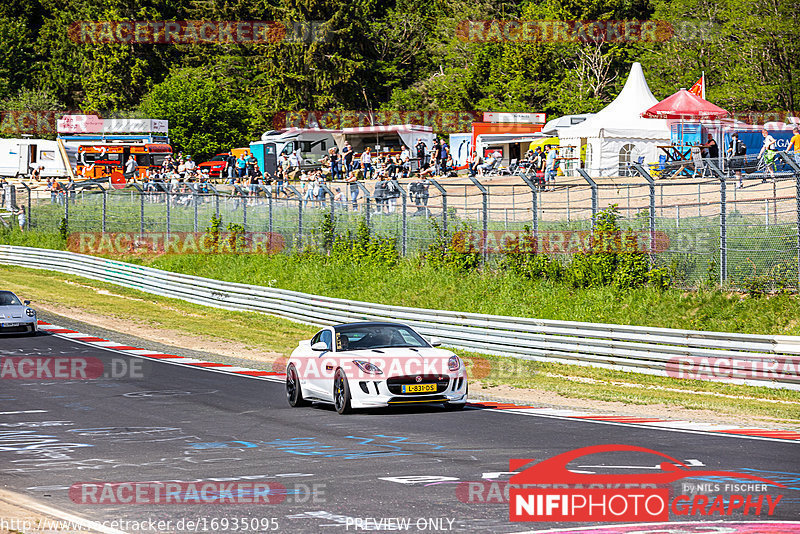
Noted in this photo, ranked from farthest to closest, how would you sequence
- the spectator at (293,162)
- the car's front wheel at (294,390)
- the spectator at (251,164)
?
the spectator at (293,162) → the spectator at (251,164) → the car's front wheel at (294,390)

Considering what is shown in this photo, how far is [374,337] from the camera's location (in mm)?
15211

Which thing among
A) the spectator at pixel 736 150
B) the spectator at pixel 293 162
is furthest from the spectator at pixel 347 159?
the spectator at pixel 736 150

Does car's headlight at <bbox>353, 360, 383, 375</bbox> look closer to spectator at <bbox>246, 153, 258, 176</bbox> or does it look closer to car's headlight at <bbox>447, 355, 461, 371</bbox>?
car's headlight at <bbox>447, 355, 461, 371</bbox>

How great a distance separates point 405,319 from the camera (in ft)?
81.0

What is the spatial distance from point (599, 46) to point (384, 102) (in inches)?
816

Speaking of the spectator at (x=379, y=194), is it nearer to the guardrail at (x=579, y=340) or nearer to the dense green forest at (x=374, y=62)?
the guardrail at (x=579, y=340)

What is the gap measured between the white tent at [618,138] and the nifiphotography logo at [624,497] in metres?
32.8

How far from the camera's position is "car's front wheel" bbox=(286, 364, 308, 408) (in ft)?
51.1

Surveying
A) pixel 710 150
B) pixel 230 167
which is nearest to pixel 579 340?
pixel 710 150

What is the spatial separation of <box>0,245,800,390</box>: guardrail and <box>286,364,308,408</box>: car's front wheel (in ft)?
23.3

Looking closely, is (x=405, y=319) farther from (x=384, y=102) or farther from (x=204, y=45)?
(x=204, y=45)

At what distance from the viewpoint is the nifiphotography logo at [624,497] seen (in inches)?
317

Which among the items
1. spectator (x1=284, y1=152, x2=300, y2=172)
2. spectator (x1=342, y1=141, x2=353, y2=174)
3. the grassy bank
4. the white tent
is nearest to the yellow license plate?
the grassy bank

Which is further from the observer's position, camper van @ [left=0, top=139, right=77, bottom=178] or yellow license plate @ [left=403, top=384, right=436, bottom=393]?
camper van @ [left=0, top=139, right=77, bottom=178]
